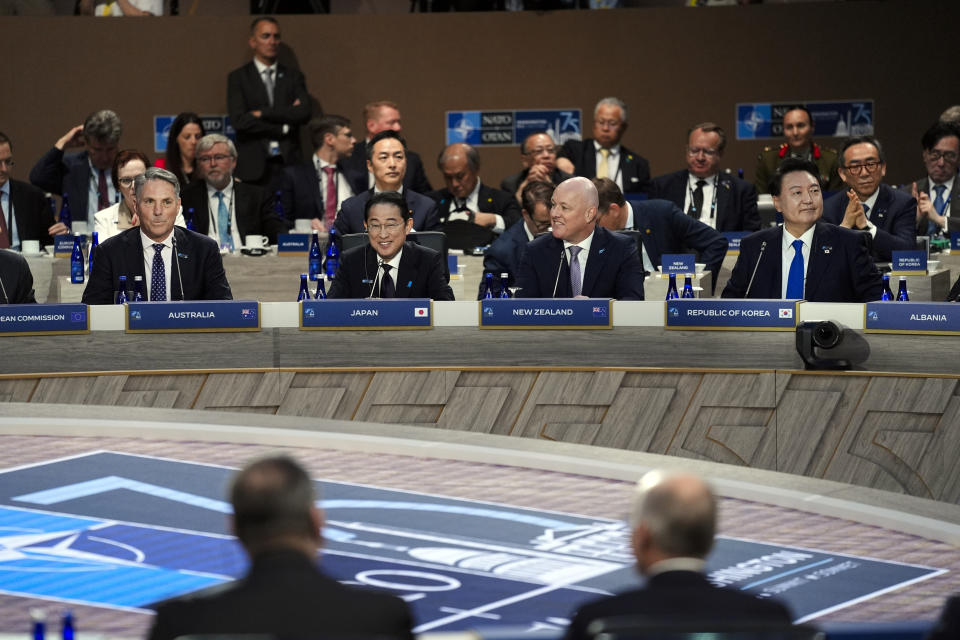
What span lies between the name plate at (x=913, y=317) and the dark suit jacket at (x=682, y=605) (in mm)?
2915

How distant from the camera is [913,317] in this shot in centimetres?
429

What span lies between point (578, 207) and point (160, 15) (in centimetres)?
546

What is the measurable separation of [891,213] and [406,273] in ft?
8.08

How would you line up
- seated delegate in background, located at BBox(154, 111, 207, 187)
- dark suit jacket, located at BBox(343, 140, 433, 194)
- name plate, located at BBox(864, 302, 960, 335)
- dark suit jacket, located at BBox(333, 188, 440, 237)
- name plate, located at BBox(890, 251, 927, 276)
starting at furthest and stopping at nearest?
dark suit jacket, located at BBox(343, 140, 433, 194) → seated delegate in background, located at BBox(154, 111, 207, 187) → dark suit jacket, located at BBox(333, 188, 440, 237) → name plate, located at BBox(890, 251, 927, 276) → name plate, located at BBox(864, 302, 960, 335)

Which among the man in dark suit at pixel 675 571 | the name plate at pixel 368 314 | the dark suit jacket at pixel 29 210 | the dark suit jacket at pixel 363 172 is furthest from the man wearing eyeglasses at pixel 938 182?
the man in dark suit at pixel 675 571

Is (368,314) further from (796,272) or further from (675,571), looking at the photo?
(675,571)

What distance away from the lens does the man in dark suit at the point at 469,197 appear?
7.46 metres

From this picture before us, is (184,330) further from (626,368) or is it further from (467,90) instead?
(467,90)

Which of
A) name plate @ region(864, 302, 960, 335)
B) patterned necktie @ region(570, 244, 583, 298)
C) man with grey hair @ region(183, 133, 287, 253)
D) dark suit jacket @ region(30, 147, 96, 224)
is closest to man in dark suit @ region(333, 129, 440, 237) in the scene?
man with grey hair @ region(183, 133, 287, 253)

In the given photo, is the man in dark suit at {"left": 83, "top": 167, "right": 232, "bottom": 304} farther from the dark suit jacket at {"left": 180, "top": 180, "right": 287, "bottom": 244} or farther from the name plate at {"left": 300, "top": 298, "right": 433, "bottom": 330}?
the dark suit jacket at {"left": 180, "top": 180, "right": 287, "bottom": 244}

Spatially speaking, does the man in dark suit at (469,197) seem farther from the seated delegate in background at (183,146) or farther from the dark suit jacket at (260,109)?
the dark suit jacket at (260,109)

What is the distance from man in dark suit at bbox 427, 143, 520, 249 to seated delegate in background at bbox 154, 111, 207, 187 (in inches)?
52.5

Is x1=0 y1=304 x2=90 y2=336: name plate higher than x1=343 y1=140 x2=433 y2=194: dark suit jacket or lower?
lower

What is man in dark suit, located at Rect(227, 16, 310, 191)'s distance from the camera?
29.2 feet
